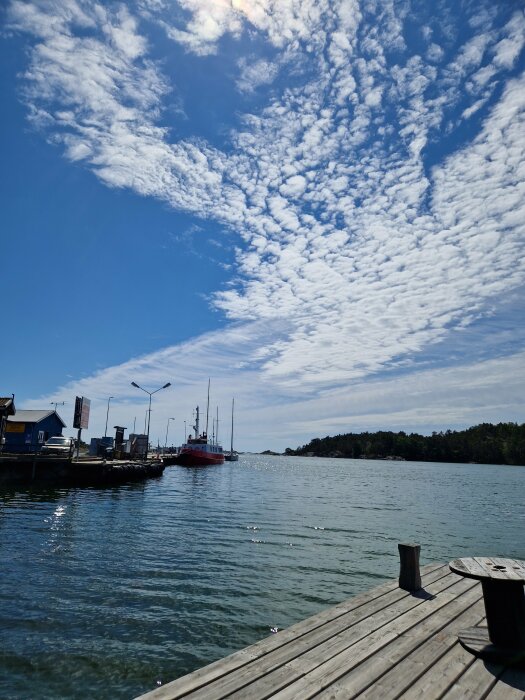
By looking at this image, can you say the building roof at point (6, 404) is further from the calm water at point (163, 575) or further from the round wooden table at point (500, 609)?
the round wooden table at point (500, 609)

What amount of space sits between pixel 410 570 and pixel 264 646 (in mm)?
3486

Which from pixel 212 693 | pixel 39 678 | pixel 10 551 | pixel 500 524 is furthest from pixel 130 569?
pixel 500 524

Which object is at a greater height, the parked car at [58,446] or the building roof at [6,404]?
the building roof at [6,404]

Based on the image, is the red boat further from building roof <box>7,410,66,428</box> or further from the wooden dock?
the wooden dock

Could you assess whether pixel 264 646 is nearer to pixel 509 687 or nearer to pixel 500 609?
pixel 509 687

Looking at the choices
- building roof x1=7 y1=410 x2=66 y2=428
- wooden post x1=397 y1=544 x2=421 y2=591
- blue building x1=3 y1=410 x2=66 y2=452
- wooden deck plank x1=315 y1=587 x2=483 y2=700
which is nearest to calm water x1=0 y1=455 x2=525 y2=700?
wooden post x1=397 y1=544 x2=421 y2=591

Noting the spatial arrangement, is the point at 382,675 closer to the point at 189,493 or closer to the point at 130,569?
the point at 130,569

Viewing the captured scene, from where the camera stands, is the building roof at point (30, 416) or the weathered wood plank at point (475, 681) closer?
the weathered wood plank at point (475, 681)

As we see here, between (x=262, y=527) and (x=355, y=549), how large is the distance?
4.99 metres

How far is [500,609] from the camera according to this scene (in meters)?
5.04

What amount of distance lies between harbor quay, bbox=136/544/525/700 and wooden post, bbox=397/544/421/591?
3.15 ft

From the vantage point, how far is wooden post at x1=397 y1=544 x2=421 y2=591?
742 cm

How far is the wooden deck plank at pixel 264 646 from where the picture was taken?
400cm

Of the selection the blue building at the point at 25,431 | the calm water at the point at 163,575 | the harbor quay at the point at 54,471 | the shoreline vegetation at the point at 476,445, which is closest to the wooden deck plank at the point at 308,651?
the calm water at the point at 163,575
